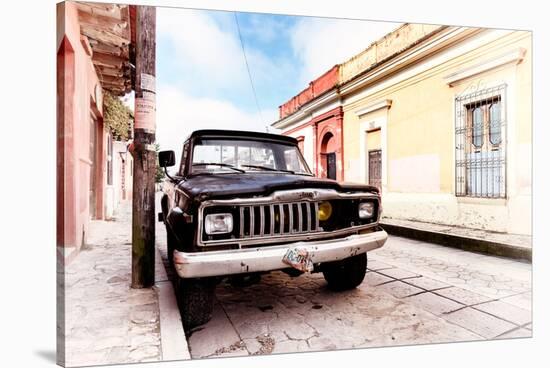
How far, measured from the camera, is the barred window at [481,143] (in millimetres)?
2943

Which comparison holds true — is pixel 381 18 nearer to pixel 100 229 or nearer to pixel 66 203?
pixel 66 203

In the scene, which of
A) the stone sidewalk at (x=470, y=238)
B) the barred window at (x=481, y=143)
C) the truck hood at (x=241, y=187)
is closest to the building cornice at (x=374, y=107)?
the barred window at (x=481, y=143)

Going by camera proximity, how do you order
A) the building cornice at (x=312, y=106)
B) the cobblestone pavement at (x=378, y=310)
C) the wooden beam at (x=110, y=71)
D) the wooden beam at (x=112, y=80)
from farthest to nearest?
the building cornice at (x=312, y=106), the wooden beam at (x=112, y=80), the wooden beam at (x=110, y=71), the cobblestone pavement at (x=378, y=310)

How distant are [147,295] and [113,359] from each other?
26.8 inches

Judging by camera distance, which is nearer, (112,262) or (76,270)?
(76,270)

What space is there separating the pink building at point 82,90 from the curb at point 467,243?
3592 mm

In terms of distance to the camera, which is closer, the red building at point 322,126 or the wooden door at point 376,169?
the wooden door at point 376,169

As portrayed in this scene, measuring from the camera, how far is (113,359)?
1.66 meters

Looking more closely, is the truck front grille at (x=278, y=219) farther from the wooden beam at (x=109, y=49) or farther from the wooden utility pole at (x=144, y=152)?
the wooden beam at (x=109, y=49)

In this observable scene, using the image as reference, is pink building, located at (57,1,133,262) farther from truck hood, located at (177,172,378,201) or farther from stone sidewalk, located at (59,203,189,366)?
truck hood, located at (177,172,378,201)

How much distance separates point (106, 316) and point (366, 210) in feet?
6.41

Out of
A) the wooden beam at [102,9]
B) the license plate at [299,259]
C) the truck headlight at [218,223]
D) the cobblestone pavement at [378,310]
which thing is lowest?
the cobblestone pavement at [378,310]
